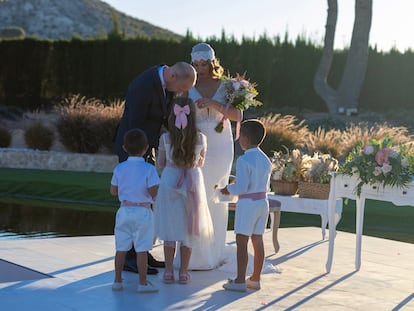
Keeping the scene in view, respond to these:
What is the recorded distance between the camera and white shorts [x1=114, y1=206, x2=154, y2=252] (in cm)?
611

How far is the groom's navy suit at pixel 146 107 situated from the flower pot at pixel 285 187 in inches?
99.7

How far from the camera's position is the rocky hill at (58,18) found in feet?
244

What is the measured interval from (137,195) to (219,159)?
5.05 ft

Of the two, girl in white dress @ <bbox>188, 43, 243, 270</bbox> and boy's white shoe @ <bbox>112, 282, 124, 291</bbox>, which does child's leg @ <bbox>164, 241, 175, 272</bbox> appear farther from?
girl in white dress @ <bbox>188, 43, 243, 270</bbox>

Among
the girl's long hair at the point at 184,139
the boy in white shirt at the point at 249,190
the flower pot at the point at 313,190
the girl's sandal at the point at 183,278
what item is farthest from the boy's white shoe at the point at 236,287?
the flower pot at the point at 313,190

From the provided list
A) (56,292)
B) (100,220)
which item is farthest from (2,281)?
(100,220)

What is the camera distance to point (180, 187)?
663 cm

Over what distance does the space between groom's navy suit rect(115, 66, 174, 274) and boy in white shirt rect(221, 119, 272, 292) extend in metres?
0.83

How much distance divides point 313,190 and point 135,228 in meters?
3.29

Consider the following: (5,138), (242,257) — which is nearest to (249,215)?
(242,257)

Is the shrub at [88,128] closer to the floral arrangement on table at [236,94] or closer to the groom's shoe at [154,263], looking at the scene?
the floral arrangement on table at [236,94]

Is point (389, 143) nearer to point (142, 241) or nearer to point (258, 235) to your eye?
point (258, 235)

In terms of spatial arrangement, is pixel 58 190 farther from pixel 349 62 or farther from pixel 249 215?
pixel 349 62

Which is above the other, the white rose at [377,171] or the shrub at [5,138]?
the shrub at [5,138]
